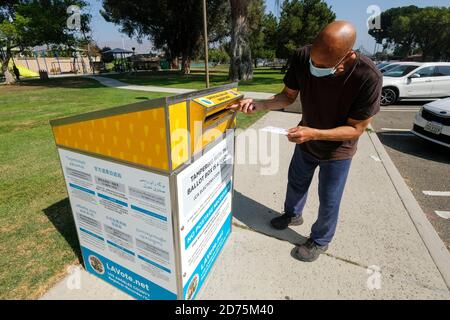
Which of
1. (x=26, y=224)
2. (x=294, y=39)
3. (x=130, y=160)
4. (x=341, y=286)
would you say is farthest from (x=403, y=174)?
(x=294, y=39)

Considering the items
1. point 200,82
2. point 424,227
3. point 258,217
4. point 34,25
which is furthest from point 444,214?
point 34,25

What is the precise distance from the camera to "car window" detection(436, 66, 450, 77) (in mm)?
9578

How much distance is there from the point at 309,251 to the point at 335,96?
1335 millimetres

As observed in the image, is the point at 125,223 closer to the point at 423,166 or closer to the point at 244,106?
the point at 244,106

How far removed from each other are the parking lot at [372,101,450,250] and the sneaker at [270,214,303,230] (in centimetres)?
142

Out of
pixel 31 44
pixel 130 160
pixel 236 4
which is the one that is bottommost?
pixel 130 160

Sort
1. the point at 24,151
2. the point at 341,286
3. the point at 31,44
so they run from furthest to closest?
1. the point at 31,44
2. the point at 24,151
3. the point at 341,286

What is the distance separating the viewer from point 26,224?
8.86ft

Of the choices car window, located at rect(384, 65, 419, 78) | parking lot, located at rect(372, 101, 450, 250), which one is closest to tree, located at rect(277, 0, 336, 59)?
car window, located at rect(384, 65, 419, 78)

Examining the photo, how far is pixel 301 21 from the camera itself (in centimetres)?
3288

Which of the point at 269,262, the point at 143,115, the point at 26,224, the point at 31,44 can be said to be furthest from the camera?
the point at 31,44

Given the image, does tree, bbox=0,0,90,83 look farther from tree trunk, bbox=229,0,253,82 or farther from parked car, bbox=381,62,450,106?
parked car, bbox=381,62,450,106
